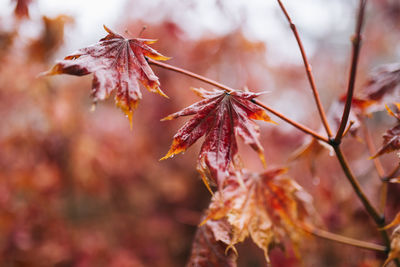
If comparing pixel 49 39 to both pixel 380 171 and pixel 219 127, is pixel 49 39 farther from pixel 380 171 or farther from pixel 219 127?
pixel 380 171

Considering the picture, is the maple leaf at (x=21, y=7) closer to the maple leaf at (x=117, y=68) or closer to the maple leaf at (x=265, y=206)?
the maple leaf at (x=117, y=68)

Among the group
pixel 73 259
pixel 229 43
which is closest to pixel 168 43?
pixel 229 43

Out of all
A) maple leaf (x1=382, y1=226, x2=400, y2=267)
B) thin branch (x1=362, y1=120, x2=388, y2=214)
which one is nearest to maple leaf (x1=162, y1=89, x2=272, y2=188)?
maple leaf (x1=382, y1=226, x2=400, y2=267)

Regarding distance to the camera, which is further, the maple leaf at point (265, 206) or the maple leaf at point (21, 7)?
the maple leaf at point (21, 7)

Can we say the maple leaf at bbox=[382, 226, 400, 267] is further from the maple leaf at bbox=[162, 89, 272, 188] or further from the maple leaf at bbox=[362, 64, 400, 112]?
the maple leaf at bbox=[362, 64, 400, 112]

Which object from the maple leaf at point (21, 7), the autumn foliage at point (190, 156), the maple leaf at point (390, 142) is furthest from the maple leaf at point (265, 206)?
the maple leaf at point (21, 7)

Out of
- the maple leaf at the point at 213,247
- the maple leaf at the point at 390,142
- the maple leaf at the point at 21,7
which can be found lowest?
the maple leaf at the point at 213,247

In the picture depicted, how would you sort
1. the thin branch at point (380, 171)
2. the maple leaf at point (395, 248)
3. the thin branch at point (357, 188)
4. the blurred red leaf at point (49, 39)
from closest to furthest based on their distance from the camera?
the maple leaf at point (395, 248) → the thin branch at point (357, 188) → the thin branch at point (380, 171) → the blurred red leaf at point (49, 39)

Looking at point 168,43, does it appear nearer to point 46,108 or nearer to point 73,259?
point 46,108
